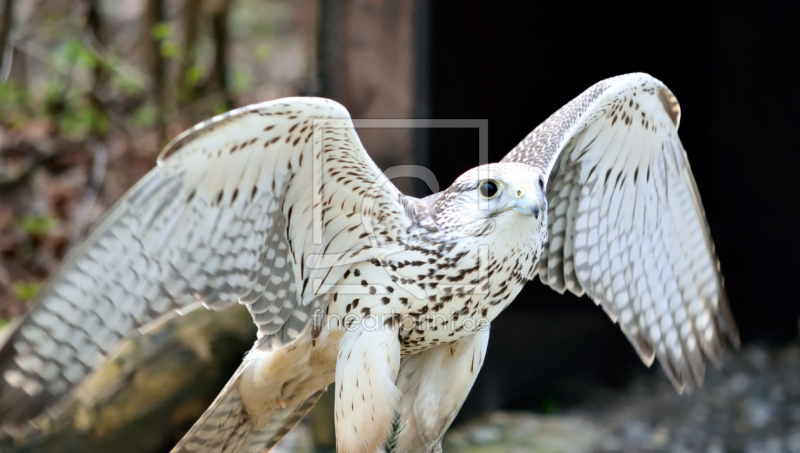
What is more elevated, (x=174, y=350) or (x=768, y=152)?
(x=768, y=152)

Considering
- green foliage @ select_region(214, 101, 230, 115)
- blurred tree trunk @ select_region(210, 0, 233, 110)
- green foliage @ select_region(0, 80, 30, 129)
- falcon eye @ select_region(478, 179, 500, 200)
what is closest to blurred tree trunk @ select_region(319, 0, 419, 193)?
green foliage @ select_region(214, 101, 230, 115)

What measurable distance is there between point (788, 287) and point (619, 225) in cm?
478

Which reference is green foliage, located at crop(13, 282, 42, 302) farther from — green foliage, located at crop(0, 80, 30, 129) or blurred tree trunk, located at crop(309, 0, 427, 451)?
blurred tree trunk, located at crop(309, 0, 427, 451)

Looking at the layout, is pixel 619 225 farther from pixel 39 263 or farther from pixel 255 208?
pixel 39 263

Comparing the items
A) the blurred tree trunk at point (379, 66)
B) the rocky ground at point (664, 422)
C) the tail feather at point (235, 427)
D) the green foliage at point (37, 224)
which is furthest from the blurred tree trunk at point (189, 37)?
the tail feather at point (235, 427)

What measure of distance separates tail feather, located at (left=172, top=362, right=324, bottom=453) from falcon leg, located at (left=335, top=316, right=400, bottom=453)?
56cm

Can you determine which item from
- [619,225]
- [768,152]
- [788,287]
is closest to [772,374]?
[788,287]

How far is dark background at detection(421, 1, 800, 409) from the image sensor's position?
5.47 m

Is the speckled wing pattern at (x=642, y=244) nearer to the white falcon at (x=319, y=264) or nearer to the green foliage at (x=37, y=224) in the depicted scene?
the white falcon at (x=319, y=264)

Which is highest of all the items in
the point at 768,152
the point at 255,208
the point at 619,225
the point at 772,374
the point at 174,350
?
the point at 255,208

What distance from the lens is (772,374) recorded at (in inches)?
258

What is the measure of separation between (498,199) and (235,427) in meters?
1.42

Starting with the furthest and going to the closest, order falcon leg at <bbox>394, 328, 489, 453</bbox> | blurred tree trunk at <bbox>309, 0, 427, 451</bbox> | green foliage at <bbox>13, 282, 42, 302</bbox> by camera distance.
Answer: green foliage at <bbox>13, 282, 42, 302</bbox> < blurred tree trunk at <bbox>309, 0, 427, 451</bbox> < falcon leg at <bbox>394, 328, 489, 453</bbox>

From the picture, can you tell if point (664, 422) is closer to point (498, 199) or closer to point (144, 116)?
point (498, 199)
